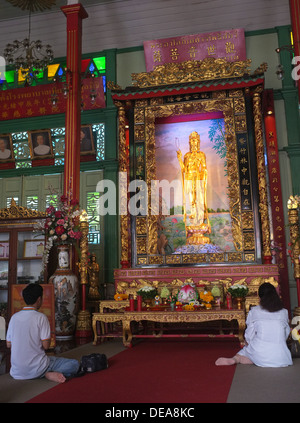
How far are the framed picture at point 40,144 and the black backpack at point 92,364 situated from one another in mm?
5906

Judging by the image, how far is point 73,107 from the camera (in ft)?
22.5

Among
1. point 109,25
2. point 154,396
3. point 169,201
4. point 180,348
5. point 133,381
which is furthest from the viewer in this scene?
point 109,25

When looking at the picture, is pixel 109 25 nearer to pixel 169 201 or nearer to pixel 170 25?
pixel 170 25

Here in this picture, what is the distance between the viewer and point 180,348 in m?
4.80

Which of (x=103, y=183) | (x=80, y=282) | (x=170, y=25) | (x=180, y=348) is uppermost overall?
(x=170, y=25)

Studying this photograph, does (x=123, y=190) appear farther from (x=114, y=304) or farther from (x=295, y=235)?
(x=295, y=235)

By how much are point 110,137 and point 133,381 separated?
5.98 m

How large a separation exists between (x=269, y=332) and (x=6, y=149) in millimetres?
7349

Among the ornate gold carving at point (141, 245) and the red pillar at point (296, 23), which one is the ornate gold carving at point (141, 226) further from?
the red pillar at point (296, 23)

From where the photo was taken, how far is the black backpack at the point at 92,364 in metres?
3.50

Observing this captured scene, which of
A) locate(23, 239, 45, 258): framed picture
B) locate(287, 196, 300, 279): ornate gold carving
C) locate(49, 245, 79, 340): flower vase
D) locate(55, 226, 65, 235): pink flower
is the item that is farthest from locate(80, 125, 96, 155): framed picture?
locate(287, 196, 300, 279): ornate gold carving

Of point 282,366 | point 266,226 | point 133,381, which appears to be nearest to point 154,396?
point 133,381

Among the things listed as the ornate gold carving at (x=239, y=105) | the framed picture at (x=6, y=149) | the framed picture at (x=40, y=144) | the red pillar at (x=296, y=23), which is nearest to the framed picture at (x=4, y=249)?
the framed picture at (x=40, y=144)

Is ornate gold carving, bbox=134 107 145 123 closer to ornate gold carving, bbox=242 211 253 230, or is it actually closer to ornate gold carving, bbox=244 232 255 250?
ornate gold carving, bbox=242 211 253 230
